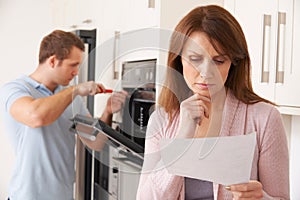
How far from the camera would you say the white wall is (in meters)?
2.62

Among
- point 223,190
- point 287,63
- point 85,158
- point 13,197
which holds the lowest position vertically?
point 13,197

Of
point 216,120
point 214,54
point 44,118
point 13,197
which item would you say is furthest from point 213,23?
point 13,197

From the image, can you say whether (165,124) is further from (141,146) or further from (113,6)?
(113,6)

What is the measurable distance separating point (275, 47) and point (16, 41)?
189 centimetres

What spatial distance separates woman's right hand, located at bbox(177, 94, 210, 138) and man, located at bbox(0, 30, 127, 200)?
707mm

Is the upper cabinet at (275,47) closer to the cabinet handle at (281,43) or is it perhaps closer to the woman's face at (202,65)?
the cabinet handle at (281,43)

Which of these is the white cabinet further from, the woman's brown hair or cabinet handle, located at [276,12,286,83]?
the woman's brown hair

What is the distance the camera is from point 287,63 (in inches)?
44.1

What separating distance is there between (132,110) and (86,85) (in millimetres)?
245

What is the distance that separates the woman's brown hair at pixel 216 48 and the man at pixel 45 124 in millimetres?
669

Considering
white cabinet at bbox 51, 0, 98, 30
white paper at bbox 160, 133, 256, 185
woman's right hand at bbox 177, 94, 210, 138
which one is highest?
white cabinet at bbox 51, 0, 98, 30

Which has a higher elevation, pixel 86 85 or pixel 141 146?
pixel 86 85

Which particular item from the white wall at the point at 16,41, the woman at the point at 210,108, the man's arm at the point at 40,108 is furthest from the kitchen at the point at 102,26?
the man's arm at the point at 40,108

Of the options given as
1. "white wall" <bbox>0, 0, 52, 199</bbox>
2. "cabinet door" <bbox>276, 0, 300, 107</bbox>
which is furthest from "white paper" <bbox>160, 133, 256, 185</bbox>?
"white wall" <bbox>0, 0, 52, 199</bbox>
